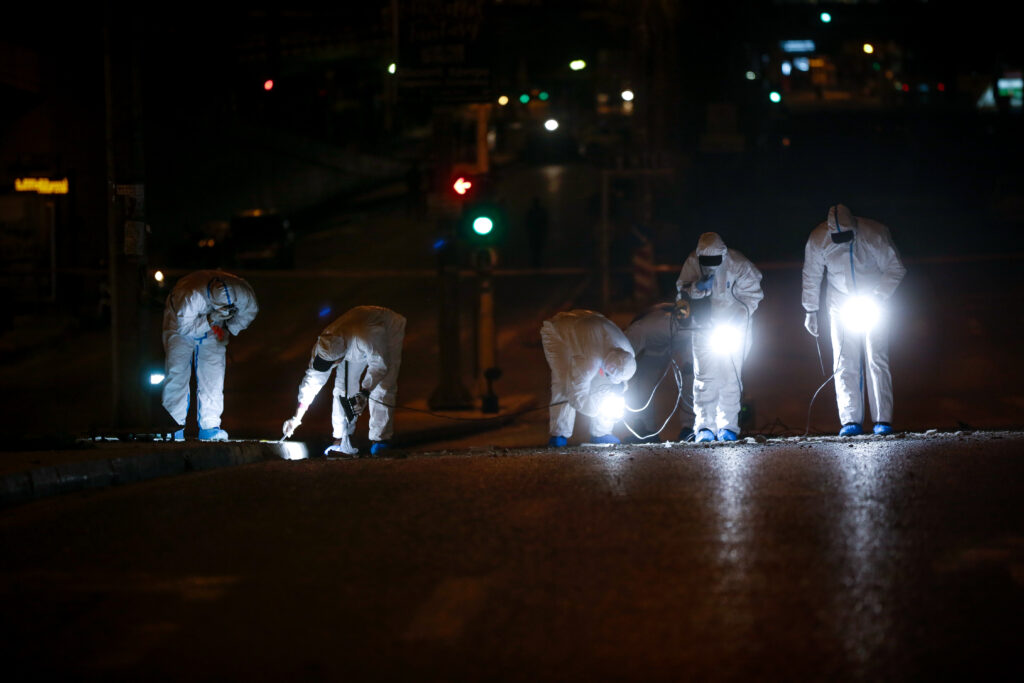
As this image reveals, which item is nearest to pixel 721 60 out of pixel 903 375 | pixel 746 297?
pixel 903 375

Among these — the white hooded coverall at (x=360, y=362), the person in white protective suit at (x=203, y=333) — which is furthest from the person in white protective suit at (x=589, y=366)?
the person in white protective suit at (x=203, y=333)

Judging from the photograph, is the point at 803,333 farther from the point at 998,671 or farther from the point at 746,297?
the point at 998,671

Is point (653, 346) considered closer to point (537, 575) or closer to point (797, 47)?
point (537, 575)

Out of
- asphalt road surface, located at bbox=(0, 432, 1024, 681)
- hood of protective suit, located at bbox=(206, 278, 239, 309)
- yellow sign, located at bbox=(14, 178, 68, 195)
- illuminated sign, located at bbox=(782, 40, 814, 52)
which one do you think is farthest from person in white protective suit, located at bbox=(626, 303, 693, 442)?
illuminated sign, located at bbox=(782, 40, 814, 52)

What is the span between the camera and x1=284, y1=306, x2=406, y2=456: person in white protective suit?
11.0 m

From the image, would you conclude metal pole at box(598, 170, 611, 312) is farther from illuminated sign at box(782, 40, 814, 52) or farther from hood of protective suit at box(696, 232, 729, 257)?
illuminated sign at box(782, 40, 814, 52)

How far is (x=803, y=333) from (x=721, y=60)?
1711cm

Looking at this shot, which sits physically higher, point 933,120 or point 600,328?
point 933,120

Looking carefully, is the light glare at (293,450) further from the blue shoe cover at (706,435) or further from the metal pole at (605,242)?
the metal pole at (605,242)

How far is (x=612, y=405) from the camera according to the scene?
34.8ft

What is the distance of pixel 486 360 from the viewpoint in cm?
1647

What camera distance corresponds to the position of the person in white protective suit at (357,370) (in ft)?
36.2

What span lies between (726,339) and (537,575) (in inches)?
214

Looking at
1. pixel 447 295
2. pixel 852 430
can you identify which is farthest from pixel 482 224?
pixel 852 430
